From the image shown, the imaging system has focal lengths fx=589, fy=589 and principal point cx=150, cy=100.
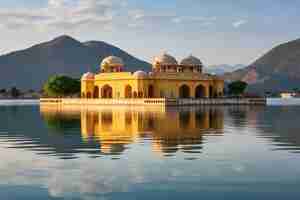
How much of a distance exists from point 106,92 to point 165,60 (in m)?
12.5

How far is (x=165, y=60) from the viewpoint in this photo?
9838cm

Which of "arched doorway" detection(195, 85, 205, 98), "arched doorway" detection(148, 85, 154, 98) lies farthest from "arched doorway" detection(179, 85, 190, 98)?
"arched doorway" detection(148, 85, 154, 98)

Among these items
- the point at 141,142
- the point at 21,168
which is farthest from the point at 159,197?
the point at 141,142

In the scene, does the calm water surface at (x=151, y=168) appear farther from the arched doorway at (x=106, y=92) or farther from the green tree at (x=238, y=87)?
the green tree at (x=238, y=87)

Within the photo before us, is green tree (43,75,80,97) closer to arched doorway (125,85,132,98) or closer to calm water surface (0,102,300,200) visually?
arched doorway (125,85,132,98)

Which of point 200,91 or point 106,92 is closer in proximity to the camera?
point 200,91

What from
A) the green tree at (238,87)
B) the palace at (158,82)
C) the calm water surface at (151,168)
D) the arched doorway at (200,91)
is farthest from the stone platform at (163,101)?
the calm water surface at (151,168)

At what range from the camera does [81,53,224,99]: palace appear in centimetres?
9244

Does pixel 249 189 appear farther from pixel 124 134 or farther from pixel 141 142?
pixel 124 134

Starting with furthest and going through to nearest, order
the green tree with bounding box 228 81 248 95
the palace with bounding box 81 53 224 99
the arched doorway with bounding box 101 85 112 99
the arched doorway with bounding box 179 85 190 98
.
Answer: the green tree with bounding box 228 81 248 95
the arched doorway with bounding box 101 85 112 99
the arched doorway with bounding box 179 85 190 98
the palace with bounding box 81 53 224 99

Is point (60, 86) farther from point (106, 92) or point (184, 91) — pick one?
point (184, 91)

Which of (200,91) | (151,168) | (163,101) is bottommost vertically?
(151,168)

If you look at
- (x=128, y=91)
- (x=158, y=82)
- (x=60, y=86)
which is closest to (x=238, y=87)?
(x=158, y=82)

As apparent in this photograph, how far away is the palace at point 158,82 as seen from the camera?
92438mm
